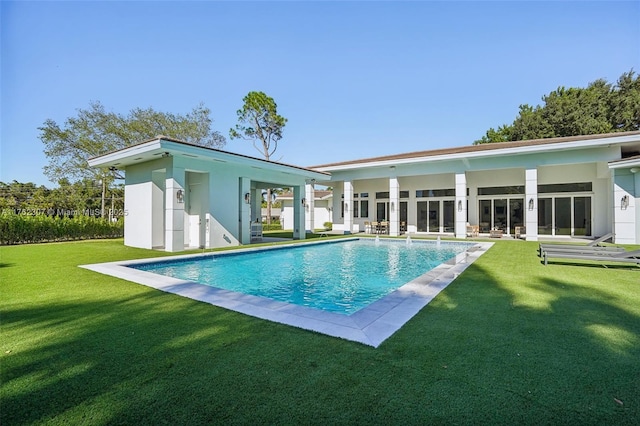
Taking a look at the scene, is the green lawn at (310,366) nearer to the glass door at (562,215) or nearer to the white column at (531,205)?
the white column at (531,205)

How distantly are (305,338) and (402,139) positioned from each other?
112 ft

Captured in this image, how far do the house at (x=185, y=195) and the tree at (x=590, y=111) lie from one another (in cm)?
2961

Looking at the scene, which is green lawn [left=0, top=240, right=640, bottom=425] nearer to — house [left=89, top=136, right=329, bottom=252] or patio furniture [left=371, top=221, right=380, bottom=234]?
house [left=89, top=136, right=329, bottom=252]

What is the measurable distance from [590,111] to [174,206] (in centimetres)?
3585

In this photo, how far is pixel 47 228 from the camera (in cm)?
1630

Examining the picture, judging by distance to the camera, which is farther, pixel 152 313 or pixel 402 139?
pixel 402 139

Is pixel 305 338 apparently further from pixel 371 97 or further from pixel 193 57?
pixel 371 97

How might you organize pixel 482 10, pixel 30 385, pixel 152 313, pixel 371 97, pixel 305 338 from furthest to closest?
pixel 371 97 → pixel 482 10 → pixel 152 313 → pixel 305 338 → pixel 30 385

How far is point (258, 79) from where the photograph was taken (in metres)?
30.1

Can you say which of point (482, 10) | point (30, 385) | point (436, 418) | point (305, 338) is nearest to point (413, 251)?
point (482, 10)

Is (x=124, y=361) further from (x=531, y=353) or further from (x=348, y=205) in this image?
(x=348, y=205)

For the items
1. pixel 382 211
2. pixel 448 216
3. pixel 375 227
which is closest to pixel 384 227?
pixel 375 227

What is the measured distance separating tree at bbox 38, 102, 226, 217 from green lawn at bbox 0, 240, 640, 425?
26596 mm

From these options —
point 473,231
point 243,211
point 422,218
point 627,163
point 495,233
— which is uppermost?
point 627,163
